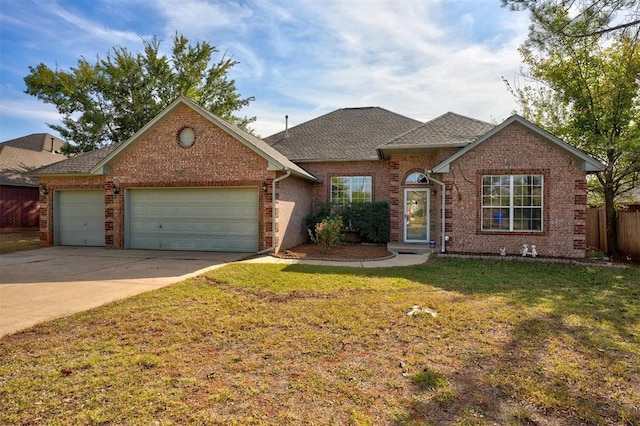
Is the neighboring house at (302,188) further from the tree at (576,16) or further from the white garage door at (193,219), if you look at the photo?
the tree at (576,16)

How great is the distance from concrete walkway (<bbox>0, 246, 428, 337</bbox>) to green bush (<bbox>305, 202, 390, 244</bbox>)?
2970 millimetres

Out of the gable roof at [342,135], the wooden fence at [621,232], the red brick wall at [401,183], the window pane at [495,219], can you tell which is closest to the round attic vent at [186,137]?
the gable roof at [342,135]

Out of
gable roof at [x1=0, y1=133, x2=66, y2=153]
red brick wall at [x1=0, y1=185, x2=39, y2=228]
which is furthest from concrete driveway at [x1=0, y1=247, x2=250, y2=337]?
gable roof at [x1=0, y1=133, x2=66, y2=153]

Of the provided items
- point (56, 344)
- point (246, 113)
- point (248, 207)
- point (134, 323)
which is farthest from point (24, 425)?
point (246, 113)

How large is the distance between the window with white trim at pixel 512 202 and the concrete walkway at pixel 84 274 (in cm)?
289

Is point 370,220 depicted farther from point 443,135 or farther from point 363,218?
point 443,135

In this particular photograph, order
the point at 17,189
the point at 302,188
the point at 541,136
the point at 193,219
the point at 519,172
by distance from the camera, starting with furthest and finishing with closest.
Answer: the point at 17,189 < the point at 302,188 < the point at 193,219 < the point at 519,172 < the point at 541,136

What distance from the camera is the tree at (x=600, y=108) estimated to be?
11.2m

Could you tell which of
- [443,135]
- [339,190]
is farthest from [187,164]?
[443,135]

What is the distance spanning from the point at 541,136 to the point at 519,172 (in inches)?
51.2

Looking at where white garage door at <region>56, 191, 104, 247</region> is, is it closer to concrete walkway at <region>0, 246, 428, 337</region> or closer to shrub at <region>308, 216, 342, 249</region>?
concrete walkway at <region>0, 246, 428, 337</region>

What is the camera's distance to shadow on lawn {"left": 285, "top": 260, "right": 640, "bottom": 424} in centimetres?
302

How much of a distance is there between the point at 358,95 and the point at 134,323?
1976cm

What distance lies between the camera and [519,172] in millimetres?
11391
